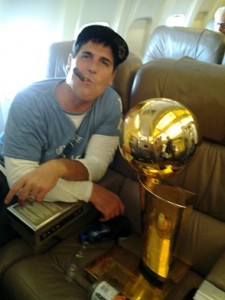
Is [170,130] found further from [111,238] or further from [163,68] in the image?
[111,238]

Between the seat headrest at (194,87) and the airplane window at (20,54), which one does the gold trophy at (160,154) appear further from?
the airplane window at (20,54)

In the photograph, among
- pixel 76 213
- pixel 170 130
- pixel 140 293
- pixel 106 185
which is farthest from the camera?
pixel 106 185

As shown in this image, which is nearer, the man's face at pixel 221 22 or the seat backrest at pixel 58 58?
the seat backrest at pixel 58 58

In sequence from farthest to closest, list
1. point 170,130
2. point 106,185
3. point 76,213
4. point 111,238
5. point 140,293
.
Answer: point 106,185, point 111,238, point 76,213, point 140,293, point 170,130

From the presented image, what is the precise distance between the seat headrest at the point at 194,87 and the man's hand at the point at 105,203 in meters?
0.41

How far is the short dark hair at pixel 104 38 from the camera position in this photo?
3.38 feet

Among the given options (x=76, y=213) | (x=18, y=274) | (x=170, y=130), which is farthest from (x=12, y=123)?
(x=170, y=130)

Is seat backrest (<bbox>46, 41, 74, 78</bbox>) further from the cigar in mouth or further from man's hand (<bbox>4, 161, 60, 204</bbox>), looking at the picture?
man's hand (<bbox>4, 161, 60, 204</bbox>)

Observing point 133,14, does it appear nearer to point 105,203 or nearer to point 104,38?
point 104,38

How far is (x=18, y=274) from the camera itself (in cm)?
91

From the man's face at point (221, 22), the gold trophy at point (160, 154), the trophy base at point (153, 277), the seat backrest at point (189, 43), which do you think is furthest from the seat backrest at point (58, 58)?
the man's face at point (221, 22)

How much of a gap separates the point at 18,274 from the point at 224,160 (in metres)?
0.81

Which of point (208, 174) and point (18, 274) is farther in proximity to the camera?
point (208, 174)

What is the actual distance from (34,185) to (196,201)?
61 cm
